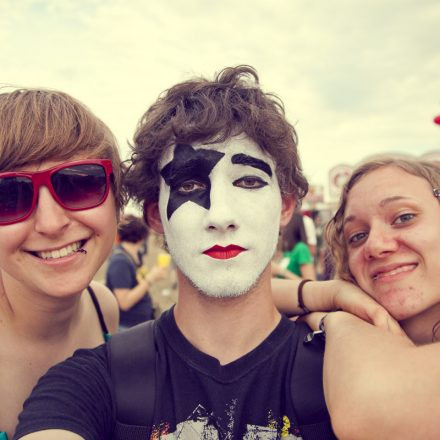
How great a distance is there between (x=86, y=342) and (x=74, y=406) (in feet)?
2.74

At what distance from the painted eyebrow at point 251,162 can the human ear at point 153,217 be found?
51cm

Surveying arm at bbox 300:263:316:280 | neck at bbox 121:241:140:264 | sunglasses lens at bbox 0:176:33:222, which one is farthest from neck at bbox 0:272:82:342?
arm at bbox 300:263:316:280

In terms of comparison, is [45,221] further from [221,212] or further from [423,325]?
[423,325]

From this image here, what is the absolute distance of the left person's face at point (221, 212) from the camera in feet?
6.27

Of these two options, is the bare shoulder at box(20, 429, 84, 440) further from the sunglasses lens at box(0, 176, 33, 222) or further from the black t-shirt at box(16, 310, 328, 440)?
the sunglasses lens at box(0, 176, 33, 222)

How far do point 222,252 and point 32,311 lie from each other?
98 cm

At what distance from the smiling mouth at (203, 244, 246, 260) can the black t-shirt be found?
1.30 ft

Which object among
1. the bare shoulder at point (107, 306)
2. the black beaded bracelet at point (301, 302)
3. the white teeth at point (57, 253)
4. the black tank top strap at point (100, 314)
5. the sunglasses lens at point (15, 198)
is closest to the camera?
the sunglasses lens at point (15, 198)

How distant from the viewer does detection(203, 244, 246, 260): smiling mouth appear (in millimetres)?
1920

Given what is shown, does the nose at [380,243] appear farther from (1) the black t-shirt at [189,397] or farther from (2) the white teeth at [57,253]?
(2) the white teeth at [57,253]

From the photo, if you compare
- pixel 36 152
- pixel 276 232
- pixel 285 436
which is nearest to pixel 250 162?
pixel 276 232

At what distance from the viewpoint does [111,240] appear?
214cm

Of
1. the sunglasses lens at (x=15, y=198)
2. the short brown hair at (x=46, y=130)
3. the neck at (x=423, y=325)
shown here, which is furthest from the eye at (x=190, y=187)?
the neck at (x=423, y=325)

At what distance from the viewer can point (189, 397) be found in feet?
5.51
